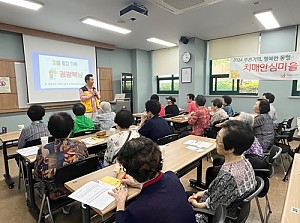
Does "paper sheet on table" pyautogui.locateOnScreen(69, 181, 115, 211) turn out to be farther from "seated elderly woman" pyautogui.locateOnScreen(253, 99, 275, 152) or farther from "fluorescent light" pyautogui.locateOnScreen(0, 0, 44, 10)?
"fluorescent light" pyautogui.locateOnScreen(0, 0, 44, 10)

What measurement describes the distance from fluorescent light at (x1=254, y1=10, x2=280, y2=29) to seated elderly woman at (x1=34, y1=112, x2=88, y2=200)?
4228mm

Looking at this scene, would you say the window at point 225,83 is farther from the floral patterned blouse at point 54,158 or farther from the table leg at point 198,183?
the floral patterned blouse at point 54,158

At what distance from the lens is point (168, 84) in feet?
25.4

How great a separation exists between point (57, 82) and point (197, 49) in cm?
428

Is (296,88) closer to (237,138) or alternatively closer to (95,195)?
(237,138)

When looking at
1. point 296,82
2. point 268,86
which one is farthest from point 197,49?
point 296,82

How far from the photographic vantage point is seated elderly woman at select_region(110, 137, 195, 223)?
0.87 meters

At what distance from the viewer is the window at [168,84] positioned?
24.6 ft

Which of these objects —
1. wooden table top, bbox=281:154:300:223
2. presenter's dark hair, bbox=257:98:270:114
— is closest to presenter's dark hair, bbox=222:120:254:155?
wooden table top, bbox=281:154:300:223

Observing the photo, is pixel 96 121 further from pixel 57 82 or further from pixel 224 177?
pixel 57 82

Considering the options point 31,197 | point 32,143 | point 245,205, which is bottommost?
point 31,197

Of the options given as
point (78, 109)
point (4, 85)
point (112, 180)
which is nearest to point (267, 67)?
point (78, 109)

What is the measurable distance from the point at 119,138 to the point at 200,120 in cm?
220

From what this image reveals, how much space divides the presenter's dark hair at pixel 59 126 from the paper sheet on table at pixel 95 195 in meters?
0.56
